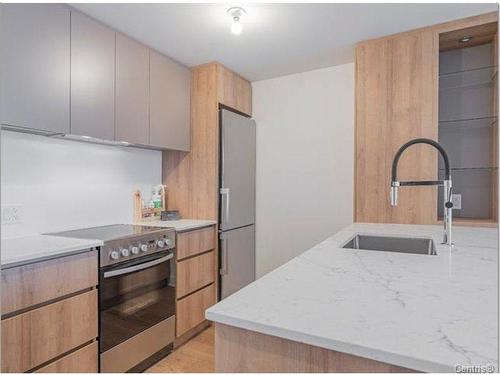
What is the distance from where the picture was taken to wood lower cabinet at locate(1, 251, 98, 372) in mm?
1312

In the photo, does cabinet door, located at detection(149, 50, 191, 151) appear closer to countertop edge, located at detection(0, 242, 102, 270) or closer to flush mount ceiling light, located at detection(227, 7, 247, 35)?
flush mount ceiling light, located at detection(227, 7, 247, 35)

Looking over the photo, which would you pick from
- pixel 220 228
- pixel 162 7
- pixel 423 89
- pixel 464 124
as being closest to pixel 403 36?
pixel 423 89

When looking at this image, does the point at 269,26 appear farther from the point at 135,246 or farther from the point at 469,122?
the point at 135,246

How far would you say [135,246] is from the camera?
6.37 ft

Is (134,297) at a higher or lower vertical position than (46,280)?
lower

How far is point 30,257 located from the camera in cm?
136

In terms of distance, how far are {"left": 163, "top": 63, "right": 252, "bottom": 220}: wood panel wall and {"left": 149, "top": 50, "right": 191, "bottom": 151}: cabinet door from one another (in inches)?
3.7

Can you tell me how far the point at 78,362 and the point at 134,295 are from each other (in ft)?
1.47

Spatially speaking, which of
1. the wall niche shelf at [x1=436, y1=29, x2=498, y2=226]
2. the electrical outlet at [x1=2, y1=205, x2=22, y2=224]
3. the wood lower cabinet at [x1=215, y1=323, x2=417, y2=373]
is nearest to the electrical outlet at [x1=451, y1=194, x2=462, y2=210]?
the wall niche shelf at [x1=436, y1=29, x2=498, y2=226]

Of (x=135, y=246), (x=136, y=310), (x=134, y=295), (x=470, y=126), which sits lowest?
(x=136, y=310)

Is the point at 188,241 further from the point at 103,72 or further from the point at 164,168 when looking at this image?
the point at 103,72

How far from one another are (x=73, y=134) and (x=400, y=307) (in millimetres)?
1953

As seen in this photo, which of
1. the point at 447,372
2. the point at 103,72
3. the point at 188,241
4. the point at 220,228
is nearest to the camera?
the point at 447,372

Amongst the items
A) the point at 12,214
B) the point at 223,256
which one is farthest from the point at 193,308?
the point at 12,214
